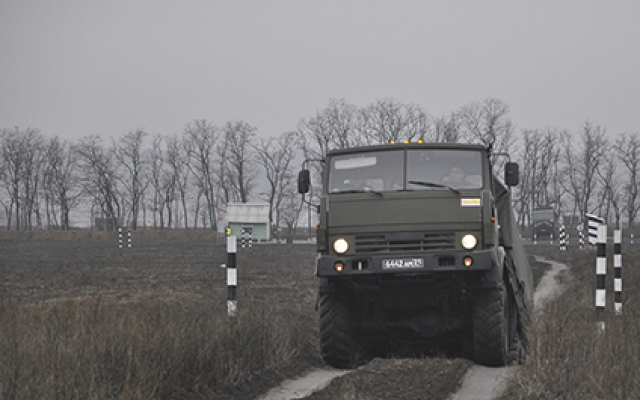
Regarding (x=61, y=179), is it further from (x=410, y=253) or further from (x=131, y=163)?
(x=410, y=253)

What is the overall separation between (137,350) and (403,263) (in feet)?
9.86

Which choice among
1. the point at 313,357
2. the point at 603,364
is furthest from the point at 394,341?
the point at 603,364

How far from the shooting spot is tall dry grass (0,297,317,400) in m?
5.86

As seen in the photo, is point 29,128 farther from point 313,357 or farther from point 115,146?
point 313,357

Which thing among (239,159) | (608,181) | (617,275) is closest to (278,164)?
(239,159)

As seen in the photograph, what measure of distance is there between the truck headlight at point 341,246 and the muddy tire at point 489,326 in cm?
149

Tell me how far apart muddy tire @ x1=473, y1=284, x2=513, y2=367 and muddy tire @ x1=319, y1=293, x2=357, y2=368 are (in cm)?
137

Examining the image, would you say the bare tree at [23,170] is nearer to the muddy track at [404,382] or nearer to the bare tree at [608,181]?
the bare tree at [608,181]

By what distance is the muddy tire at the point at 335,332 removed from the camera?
30.0 ft

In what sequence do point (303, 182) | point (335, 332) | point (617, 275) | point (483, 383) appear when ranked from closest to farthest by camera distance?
1. point (483, 383)
2. point (335, 332)
3. point (303, 182)
4. point (617, 275)

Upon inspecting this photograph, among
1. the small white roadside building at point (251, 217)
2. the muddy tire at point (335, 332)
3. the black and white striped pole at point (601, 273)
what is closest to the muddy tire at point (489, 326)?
the muddy tire at point (335, 332)

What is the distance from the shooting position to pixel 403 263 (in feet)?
28.1

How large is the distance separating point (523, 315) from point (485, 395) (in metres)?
3.90

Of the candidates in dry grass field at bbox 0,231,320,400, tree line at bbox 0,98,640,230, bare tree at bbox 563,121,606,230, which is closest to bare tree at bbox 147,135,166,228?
tree line at bbox 0,98,640,230
